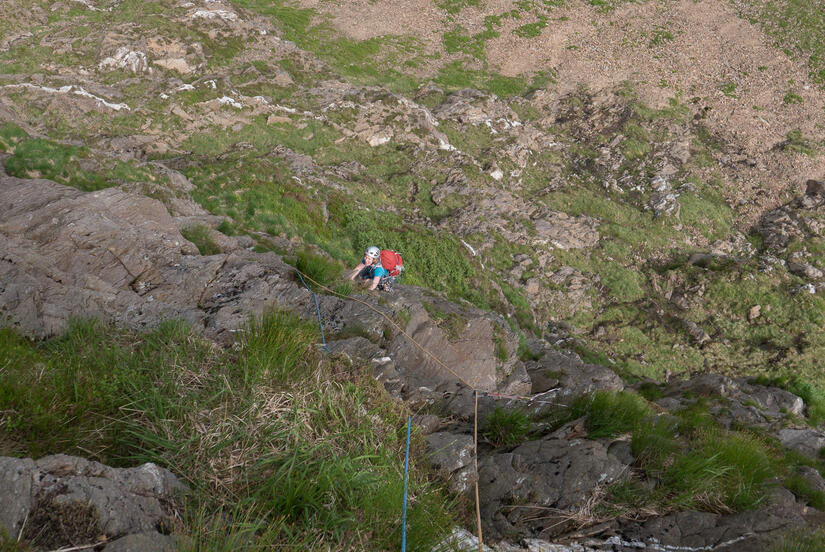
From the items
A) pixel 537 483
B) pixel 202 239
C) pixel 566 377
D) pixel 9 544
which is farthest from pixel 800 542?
pixel 202 239

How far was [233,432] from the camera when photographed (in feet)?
12.0

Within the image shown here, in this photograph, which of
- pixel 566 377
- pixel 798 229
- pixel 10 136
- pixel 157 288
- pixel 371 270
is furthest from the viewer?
pixel 798 229

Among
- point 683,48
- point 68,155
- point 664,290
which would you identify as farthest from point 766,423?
point 683,48

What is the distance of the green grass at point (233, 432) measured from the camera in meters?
3.18

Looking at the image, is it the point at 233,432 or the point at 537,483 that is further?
the point at 537,483

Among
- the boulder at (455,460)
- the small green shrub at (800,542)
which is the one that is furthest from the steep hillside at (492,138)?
the small green shrub at (800,542)

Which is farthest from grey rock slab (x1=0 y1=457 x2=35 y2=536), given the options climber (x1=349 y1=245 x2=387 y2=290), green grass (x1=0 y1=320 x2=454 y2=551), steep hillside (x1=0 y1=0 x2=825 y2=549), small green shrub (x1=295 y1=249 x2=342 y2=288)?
climber (x1=349 y1=245 x2=387 y2=290)

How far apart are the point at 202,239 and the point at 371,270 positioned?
3.15 metres

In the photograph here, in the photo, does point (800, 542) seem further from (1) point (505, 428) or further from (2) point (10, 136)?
(2) point (10, 136)

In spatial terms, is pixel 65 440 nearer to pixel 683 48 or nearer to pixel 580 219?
pixel 580 219

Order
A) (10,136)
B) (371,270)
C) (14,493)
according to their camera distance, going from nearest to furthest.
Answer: (14,493) < (371,270) < (10,136)

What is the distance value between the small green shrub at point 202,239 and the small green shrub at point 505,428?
5715 millimetres

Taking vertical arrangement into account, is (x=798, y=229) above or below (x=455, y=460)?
below

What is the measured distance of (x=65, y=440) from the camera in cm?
329
